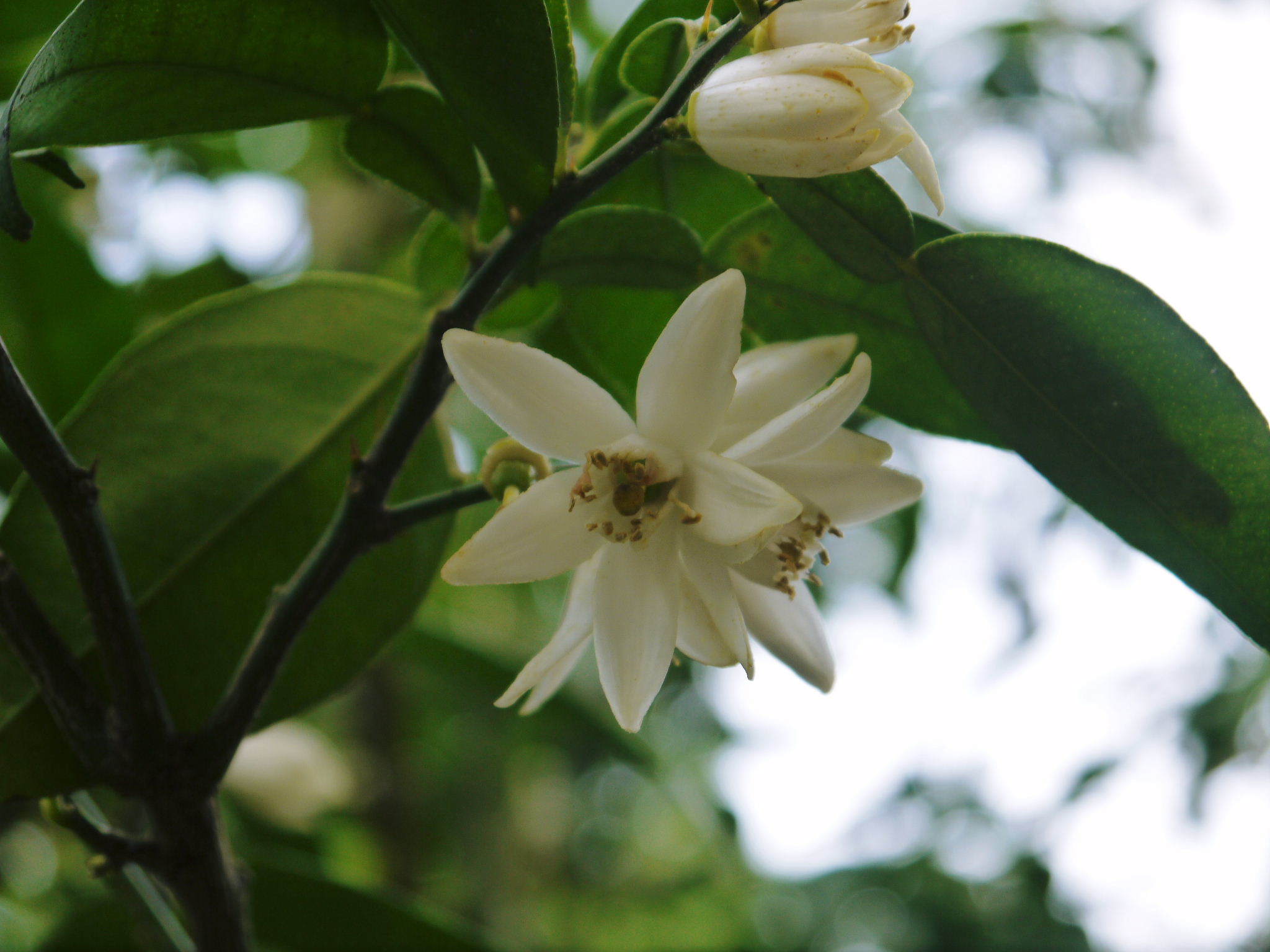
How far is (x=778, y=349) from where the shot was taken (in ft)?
2.33

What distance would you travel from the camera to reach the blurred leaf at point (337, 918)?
117 cm

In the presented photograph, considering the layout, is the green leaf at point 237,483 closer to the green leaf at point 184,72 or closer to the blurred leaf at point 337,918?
the green leaf at point 184,72

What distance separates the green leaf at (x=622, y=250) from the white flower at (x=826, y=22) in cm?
14

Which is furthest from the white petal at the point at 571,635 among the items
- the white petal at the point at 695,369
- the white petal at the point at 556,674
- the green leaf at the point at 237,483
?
the green leaf at the point at 237,483

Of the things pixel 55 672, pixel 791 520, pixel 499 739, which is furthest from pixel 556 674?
pixel 499 739

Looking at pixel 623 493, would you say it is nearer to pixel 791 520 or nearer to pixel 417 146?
pixel 791 520

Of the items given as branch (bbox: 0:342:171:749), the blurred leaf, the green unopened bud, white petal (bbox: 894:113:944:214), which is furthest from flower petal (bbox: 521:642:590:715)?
the blurred leaf

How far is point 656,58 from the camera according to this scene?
73cm

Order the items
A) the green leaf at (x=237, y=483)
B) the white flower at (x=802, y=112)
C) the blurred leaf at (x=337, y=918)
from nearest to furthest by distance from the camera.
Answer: the white flower at (x=802, y=112) < the green leaf at (x=237, y=483) < the blurred leaf at (x=337, y=918)

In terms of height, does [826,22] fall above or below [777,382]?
above

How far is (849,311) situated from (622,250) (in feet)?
0.60

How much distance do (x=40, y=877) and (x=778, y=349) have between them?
79.7 inches

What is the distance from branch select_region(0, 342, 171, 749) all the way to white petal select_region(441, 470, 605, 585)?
0.70ft

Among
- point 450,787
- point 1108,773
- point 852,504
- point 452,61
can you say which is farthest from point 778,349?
point 450,787
